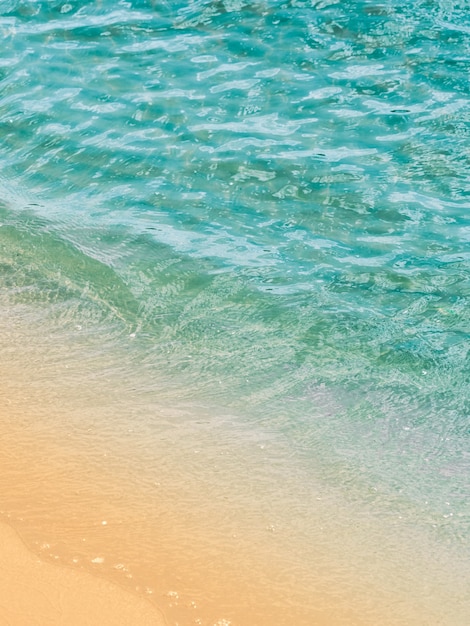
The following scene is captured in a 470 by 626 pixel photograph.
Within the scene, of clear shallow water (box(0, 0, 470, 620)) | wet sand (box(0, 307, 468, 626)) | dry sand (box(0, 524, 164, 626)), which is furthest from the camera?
clear shallow water (box(0, 0, 470, 620))

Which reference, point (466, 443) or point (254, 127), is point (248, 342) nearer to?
point (466, 443)

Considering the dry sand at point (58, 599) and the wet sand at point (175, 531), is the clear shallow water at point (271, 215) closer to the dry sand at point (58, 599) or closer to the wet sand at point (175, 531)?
the wet sand at point (175, 531)

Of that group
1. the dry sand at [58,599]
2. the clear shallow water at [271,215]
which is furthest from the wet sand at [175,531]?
the clear shallow water at [271,215]

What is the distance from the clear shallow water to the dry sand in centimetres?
92

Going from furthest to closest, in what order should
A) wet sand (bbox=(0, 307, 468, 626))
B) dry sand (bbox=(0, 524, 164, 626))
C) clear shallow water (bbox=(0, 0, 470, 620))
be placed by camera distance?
clear shallow water (bbox=(0, 0, 470, 620))
wet sand (bbox=(0, 307, 468, 626))
dry sand (bbox=(0, 524, 164, 626))

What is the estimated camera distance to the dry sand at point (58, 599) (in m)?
3.01

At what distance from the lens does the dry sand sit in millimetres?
3014

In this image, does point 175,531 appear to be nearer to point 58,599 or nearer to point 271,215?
point 58,599

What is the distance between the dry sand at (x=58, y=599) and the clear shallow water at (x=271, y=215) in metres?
0.92

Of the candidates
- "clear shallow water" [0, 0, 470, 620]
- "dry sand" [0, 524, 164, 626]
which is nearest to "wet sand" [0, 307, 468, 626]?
"dry sand" [0, 524, 164, 626]

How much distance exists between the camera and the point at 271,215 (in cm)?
593

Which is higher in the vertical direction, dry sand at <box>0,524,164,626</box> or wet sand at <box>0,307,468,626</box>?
dry sand at <box>0,524,164,626</box>

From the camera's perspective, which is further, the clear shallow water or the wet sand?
the clear shallow water

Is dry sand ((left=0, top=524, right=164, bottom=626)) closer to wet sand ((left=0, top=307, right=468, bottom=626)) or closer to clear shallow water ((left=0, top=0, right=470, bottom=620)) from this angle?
wet sand ((left=0, top=307, right=468, bottom=626))
